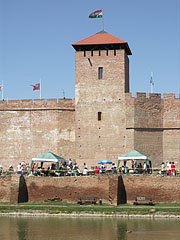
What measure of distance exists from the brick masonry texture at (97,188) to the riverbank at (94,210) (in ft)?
2.66

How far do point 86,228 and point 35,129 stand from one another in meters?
15.8

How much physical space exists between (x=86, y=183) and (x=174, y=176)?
540 cm

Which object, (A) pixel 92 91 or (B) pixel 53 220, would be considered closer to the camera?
(B) pixel 53 220

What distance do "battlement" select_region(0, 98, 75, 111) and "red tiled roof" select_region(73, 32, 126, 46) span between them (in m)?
4.62

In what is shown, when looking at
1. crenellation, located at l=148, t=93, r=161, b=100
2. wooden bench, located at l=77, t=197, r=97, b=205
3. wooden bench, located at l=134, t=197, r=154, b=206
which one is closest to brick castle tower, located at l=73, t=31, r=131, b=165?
crenellation, located at l=148, t=93, r=161, b=100

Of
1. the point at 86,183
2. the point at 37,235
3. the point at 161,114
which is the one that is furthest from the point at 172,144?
the point at 37,235

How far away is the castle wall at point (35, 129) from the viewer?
40062mm

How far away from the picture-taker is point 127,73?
4028 cm

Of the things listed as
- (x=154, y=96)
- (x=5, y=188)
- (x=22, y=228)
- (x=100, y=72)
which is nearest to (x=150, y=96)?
(x=154, y=96)

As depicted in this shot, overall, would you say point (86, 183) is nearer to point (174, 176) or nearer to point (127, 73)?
point (174, 176)

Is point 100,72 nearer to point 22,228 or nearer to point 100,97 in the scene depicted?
point 100,97

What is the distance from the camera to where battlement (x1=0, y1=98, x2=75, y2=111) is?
133ft

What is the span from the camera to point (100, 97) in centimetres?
3916

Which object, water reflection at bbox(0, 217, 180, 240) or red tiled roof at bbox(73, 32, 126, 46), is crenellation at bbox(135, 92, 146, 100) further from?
water reflection at bbox(0, 217, 180, 240)
